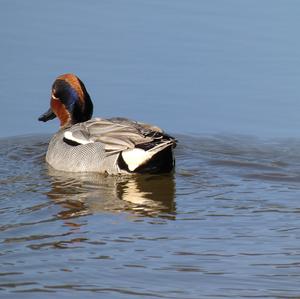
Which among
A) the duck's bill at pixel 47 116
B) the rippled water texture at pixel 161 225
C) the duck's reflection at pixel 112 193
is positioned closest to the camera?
the rippled water texture at pixel 161 225

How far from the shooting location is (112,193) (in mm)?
10844

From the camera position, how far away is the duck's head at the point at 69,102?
13.2 metres

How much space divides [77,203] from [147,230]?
1418 mm

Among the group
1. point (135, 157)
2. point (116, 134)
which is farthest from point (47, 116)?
point (135, 157)

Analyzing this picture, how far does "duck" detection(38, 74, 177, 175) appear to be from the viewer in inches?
452

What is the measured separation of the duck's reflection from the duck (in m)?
0.13

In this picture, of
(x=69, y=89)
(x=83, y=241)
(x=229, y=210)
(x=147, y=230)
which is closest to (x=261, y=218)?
(x=229, y=210)

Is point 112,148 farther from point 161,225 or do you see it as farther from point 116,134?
point 161,225

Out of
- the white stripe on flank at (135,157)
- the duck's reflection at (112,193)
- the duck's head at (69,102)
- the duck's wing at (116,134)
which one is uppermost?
the duck's head at (69,102)

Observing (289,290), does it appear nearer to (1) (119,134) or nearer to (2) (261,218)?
(2) (261,218)

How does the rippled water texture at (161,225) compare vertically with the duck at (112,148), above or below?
below

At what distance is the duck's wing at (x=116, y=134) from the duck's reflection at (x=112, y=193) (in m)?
0.39

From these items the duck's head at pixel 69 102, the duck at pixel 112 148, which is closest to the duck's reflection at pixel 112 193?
the duck at pixel 112 148

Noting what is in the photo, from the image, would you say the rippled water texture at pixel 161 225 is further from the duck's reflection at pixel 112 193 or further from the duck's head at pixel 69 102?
→ the duck's head at pixel 69 102
